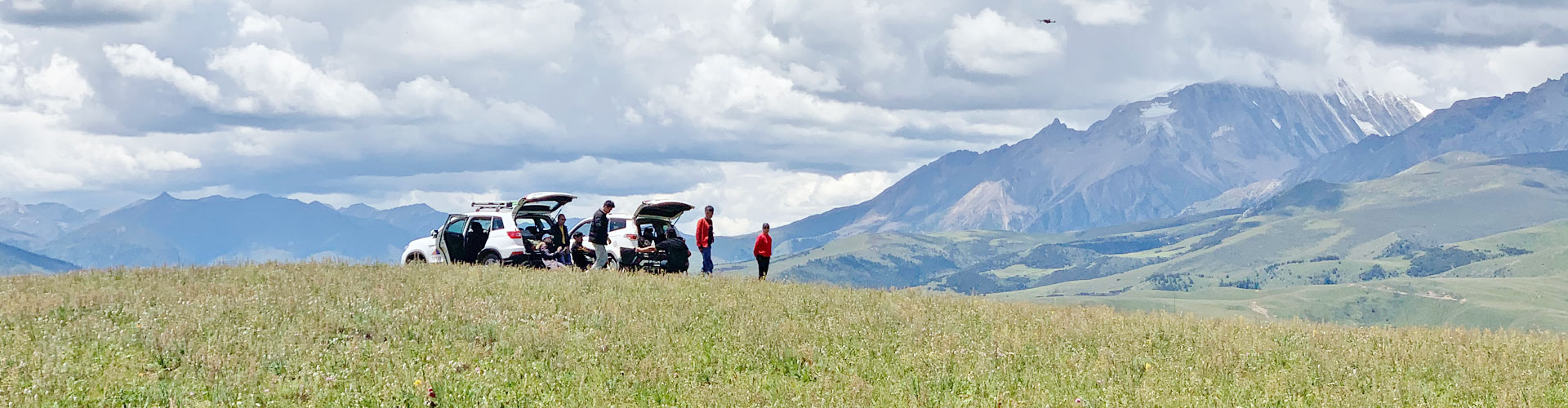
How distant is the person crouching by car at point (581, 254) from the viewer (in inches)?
1135

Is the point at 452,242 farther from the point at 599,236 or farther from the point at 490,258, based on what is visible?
the point at 599,236

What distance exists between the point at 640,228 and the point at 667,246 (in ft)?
3.02

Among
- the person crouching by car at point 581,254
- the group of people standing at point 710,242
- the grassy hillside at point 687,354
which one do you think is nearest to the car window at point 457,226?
the person crouching by car at point 581,254

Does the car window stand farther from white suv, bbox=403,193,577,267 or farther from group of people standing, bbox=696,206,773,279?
group of people standing, bbox=696,206,773,279

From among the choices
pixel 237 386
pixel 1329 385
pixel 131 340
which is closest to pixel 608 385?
pixel 237 386

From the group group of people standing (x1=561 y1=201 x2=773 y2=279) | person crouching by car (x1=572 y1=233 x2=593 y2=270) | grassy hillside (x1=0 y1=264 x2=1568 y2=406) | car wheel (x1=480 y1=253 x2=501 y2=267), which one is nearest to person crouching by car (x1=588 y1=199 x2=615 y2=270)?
group of people standing (x1=561 y1=201 x2=773 y2=279)

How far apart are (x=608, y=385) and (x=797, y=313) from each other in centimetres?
555

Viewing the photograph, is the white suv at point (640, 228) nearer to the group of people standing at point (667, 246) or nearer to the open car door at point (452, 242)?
the group of people standing at point (667, 246)

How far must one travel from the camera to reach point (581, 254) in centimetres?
2928

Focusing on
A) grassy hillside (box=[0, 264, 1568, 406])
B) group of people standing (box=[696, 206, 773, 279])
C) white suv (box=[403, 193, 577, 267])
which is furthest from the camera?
white suv (box=[403, 193, 577, 267])

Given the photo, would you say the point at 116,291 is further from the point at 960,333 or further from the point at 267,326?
the point at 960,333

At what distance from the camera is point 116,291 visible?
61.0 ft

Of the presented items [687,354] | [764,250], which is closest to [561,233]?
[764,250]

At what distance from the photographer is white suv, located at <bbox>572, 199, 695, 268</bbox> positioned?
2767 cm
